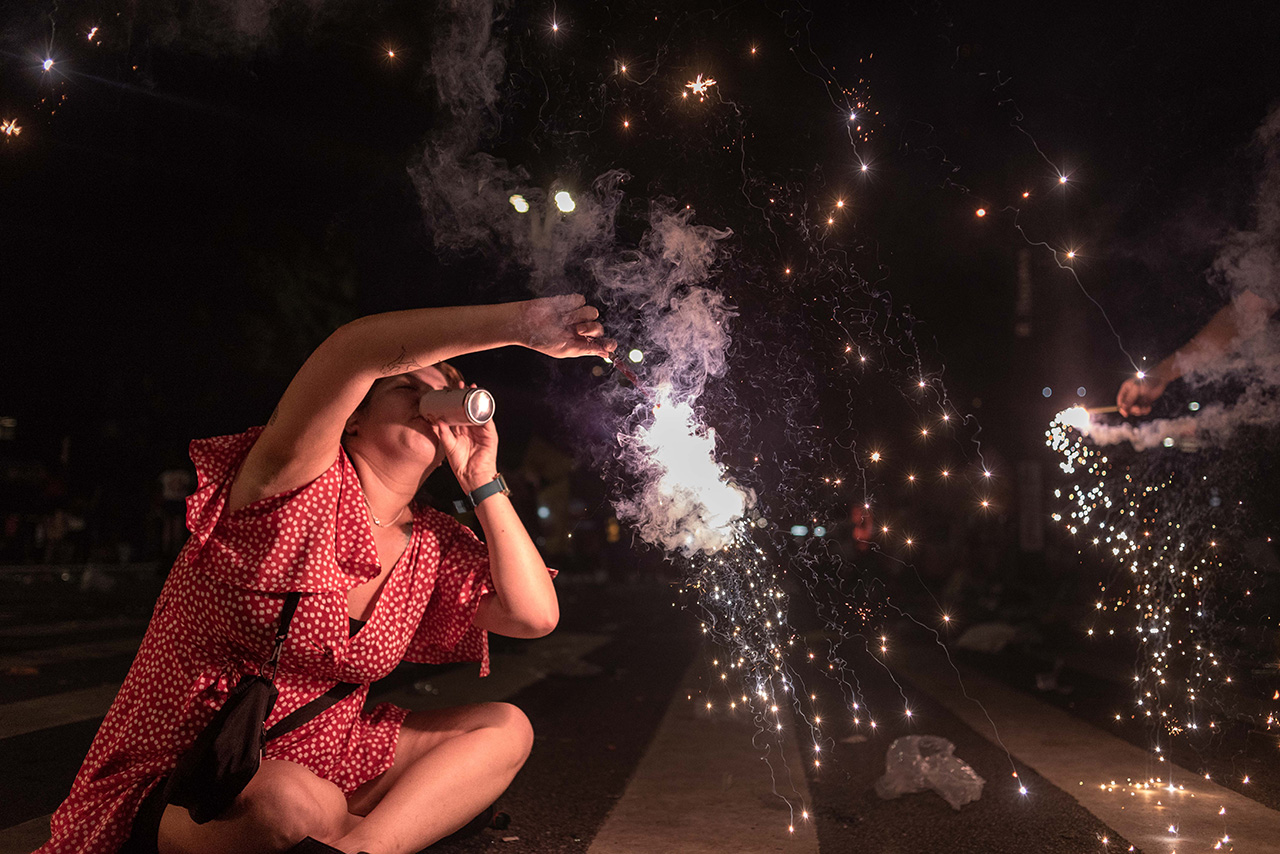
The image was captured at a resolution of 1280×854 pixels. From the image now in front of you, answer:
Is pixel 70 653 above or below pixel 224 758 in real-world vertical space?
below

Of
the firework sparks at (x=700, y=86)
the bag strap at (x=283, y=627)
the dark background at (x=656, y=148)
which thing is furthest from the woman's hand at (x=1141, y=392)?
the bag strap at (x=283, y=627)

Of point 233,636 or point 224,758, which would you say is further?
point 233,636

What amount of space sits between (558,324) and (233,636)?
1053mm

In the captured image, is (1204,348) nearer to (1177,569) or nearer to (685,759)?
(1177,569)

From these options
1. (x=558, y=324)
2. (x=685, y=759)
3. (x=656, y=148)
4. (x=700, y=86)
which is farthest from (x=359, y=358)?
(x=685, y=759)

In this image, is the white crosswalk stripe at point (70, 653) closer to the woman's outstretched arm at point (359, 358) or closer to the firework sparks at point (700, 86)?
the woman's outstretched arm at point (359, 358)

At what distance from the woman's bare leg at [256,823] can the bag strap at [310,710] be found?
149 mm

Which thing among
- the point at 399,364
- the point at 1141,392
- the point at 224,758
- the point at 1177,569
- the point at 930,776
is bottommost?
the point at 224,758

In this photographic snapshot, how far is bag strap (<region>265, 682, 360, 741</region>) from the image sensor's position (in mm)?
1895

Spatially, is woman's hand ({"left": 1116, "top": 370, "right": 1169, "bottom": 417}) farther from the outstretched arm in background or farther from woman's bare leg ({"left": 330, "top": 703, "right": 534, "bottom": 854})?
woman's bare leg ({"left": 330, "top": 703, "right": 534, "bottom": 854})

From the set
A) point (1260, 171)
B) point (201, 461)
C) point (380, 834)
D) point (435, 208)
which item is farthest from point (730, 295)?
point (1260, 171)

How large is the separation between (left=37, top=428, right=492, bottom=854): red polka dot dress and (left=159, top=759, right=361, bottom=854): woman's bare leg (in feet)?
0.45

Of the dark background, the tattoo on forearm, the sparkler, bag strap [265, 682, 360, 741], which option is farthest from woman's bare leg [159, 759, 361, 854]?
the sparkler

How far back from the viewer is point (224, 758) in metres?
1.61
